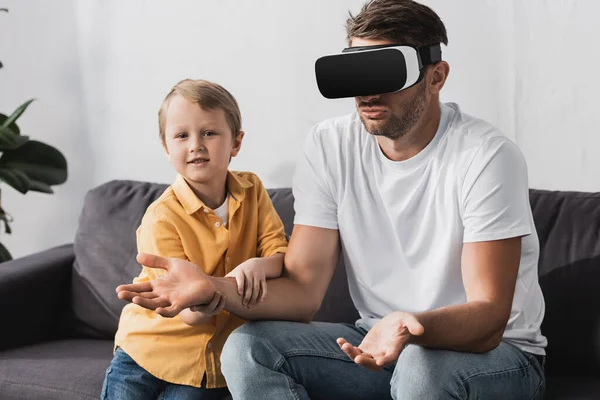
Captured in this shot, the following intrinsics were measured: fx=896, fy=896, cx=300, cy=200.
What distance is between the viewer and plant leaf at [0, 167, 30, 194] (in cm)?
272

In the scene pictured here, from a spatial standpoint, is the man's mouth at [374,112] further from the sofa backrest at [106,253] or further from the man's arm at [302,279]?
the sofa backrest at [106,253]

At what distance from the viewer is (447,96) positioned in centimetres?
252

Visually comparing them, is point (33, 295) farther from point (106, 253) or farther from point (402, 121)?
point (402, 121)

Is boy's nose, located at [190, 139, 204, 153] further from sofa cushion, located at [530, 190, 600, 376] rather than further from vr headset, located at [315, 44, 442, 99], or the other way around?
sofa cushion, located at [530, 190, 600, 376]

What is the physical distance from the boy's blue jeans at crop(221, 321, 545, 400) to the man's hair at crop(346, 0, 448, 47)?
23.9 inches

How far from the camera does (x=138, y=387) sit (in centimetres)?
190

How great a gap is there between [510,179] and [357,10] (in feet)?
3.26

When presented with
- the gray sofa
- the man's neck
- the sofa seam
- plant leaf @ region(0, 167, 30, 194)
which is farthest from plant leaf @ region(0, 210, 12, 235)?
the man's neck

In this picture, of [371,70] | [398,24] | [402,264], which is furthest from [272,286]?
[398,24]

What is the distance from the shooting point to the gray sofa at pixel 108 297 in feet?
6.68

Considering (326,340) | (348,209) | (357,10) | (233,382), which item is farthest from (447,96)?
(233,382)

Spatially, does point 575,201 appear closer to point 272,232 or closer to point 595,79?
point 595,79

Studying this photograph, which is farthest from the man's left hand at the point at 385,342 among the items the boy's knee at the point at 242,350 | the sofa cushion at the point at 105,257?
the sofa cushion at the point at 105,257

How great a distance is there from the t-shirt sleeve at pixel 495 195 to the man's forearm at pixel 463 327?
0.51 feet
